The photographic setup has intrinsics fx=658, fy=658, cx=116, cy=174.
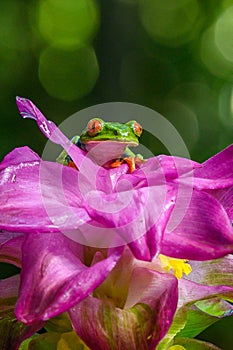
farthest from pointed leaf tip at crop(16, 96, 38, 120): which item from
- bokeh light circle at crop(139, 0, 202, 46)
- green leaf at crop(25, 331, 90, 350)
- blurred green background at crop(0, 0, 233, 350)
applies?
bokeh light circle at crop(139, 0, 202, 46)

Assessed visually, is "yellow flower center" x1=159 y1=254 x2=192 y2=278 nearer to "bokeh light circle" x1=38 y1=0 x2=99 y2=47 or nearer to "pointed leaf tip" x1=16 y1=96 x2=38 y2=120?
"pointed leaf tip" x1=16 y1=96 x2=38 y2=120

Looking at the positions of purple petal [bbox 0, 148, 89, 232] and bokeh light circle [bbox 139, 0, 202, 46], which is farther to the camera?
bokeh light circle [bbox 139, 0, 202, 46]

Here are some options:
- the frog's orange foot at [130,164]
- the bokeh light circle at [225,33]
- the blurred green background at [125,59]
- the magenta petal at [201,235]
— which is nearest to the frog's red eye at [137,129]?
the frog's orange foot at [130,164]

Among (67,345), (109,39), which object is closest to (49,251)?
(67,345)

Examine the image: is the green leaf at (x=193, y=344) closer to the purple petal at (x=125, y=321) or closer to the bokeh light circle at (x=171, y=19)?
the purple petal at (x=125, y=321)

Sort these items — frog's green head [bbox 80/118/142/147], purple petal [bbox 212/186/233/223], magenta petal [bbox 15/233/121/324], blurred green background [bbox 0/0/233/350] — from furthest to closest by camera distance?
blurred green background [bbox 0/0/233/350] < frog's green head [bbox 80/118/142/147] < purple petal [bbox 212/186/233/223] < magenta petal [bbox 15/233/121/324]

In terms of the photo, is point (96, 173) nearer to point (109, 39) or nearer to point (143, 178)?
point (143, 178)

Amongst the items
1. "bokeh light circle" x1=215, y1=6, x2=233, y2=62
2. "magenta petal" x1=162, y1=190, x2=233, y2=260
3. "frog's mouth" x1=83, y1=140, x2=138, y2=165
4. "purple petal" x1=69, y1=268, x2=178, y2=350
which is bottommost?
"bokeh light circle" x1=215, y1=6, x2=233, y2=62
